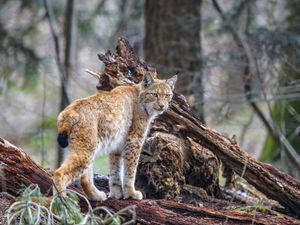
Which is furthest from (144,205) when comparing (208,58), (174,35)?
(174,35)

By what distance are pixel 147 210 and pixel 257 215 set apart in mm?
942

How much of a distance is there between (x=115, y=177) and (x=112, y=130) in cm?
54

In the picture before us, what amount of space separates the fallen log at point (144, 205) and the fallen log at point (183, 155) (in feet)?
1.45

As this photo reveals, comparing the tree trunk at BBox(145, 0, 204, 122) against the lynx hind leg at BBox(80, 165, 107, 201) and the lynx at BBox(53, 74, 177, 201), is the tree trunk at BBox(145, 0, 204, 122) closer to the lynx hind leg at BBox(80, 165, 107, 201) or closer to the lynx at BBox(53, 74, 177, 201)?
the lynx at BBox(53, 74, 177, 201)

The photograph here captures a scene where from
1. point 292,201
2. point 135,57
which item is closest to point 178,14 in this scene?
point 135,57

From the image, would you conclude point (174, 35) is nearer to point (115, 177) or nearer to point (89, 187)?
point (115, 177)

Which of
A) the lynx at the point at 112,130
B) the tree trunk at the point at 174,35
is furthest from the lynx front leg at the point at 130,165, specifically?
the tree trunk at the point at 174,35

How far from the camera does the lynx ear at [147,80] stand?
6563 millimetres

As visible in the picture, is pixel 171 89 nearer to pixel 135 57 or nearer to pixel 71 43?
pixel 135 57

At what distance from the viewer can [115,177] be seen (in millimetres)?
6320

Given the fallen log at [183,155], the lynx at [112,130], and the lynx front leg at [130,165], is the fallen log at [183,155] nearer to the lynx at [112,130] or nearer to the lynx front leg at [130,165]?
the lynx at [112,130]

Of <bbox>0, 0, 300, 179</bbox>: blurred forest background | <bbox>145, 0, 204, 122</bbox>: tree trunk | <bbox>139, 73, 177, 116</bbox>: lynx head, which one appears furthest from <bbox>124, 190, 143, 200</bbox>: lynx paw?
<bbox>145, 0, 204, 122</bbox>: tree trunk

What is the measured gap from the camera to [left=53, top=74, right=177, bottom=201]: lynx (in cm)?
553

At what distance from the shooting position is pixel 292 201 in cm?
672
